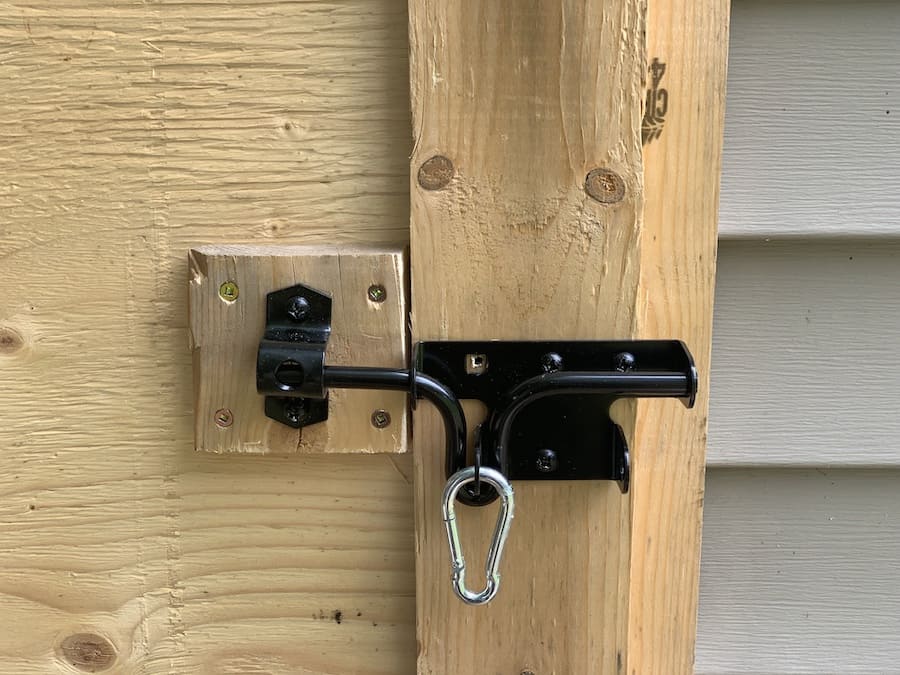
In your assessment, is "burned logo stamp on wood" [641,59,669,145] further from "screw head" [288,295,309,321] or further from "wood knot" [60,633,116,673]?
"wood knot" [60,633,116,673]

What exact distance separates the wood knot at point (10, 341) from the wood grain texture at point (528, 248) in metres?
0.30

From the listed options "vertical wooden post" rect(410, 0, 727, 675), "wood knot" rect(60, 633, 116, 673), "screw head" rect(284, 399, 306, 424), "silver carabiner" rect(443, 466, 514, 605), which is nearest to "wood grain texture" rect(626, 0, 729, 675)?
"vertical wooden post" rect(410, 0, 727, 675)

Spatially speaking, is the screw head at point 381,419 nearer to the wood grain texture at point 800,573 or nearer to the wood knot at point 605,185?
the wood knot at point 605,185

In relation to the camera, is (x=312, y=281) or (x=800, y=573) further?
(x=800, y=573)

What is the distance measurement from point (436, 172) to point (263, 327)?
0.16m

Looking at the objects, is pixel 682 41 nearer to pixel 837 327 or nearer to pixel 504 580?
pixel 837 327

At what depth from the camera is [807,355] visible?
0.62 metres

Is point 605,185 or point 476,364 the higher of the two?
point 605,185

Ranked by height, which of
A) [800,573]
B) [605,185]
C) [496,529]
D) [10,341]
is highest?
[605,185]

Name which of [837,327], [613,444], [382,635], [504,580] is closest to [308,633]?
[382,635]

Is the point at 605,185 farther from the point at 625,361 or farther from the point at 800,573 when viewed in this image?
the point at 800,573

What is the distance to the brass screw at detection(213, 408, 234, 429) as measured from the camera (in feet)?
1.66

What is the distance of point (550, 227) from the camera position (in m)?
0.48

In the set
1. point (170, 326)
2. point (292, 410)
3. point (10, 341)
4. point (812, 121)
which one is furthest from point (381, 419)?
point (812, 121)
